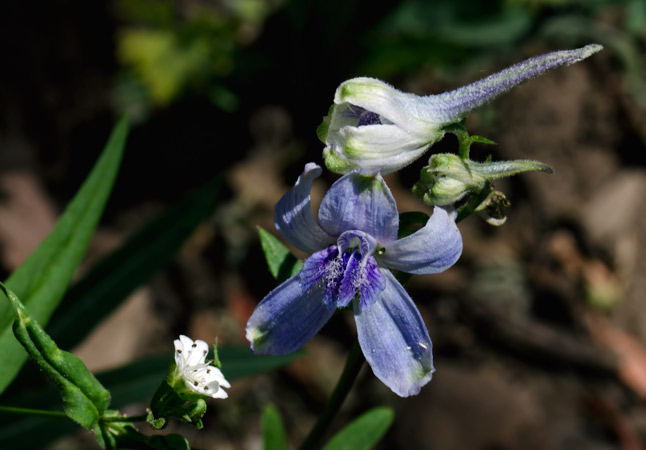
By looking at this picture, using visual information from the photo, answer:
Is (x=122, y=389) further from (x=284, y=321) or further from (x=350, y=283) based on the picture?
(x=350, y=283)

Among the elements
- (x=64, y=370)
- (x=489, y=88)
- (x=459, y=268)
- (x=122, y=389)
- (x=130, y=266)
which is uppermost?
(x=489, y=88)

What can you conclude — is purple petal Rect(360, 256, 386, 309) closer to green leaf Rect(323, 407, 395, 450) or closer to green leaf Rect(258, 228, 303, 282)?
green leaf Rect(258, 228, 303, 282)

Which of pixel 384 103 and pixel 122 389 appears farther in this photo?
pixel 122 389

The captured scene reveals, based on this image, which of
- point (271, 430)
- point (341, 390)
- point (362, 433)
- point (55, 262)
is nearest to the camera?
point (341, 390)

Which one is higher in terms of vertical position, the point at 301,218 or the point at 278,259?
the point at 301,218

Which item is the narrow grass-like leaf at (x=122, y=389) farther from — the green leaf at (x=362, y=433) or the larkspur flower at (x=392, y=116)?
the larkspur flower at (x=392, y=116)

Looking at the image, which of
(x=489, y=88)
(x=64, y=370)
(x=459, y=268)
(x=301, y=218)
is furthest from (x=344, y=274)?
(x=459, y=268)

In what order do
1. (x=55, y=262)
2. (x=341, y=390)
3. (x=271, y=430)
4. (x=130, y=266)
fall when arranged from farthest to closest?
(x=130, y=266) → (x=271, y=430) → (x=55, y=262) → (x=341, y=390)

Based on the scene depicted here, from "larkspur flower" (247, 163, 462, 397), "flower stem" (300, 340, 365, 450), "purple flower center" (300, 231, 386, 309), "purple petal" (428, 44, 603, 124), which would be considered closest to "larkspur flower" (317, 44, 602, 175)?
"purple petal" (428, 44, 603, 124)
